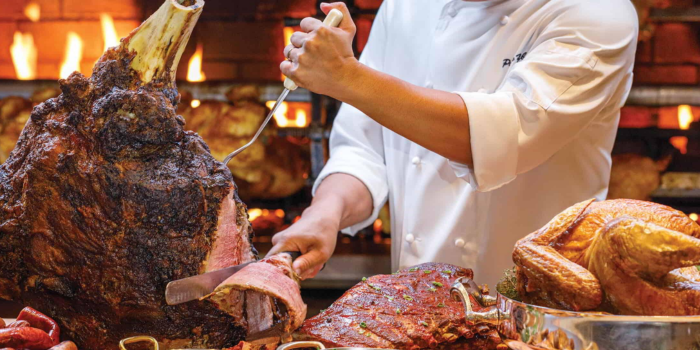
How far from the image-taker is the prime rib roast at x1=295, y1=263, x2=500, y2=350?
129 cm

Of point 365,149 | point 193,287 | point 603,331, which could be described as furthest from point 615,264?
point 365,149

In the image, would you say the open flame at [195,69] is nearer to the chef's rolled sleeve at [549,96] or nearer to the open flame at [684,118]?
the chef's rolled sleeve at [549,96]

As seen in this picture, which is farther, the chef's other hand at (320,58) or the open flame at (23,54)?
the open flame at (23,54)

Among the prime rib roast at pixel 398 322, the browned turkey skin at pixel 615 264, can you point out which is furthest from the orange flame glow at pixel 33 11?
the browned turkey skin at pixel 615 264

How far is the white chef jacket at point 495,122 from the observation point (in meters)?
1.91

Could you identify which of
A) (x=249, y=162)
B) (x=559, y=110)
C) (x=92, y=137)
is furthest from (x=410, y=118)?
(x=249, y=162)

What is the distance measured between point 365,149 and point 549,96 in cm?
103

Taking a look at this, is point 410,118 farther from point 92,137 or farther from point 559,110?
point 92,137

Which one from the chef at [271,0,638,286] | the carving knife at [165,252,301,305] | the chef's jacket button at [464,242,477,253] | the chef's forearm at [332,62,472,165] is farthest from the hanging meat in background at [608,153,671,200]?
the carving knife at [165,252,301,305]

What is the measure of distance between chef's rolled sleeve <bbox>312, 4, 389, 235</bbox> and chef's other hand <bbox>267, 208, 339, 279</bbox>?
513 mm

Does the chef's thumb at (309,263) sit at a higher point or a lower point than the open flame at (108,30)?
lower

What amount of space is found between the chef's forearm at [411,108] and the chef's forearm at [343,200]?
58 centimetres

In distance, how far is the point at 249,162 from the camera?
13.4 ft

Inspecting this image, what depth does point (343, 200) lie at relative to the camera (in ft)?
8.06
